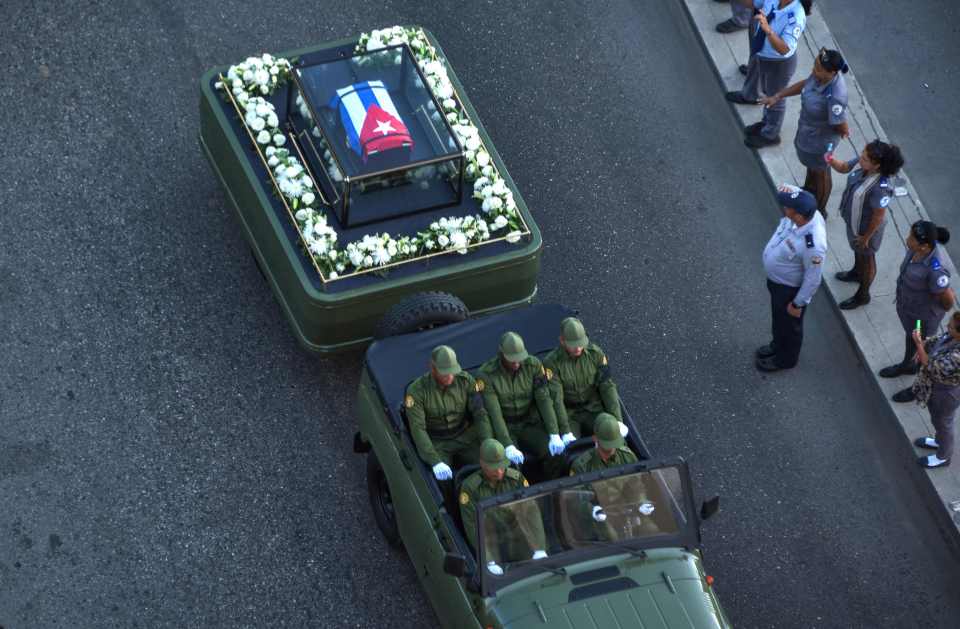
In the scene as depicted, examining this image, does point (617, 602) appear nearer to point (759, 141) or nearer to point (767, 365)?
point (767, 365)

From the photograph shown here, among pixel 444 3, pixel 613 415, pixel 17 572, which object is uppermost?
pixel 444 3

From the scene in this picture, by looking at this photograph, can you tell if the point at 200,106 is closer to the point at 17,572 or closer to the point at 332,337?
the point at 332,337

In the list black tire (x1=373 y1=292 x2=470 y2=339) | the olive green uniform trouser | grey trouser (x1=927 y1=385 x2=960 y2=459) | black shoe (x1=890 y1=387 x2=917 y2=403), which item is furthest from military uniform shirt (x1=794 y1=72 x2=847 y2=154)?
the olive green uniform trouser

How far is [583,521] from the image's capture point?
1038cm

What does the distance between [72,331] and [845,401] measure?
6343 mm

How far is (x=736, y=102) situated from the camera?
15.3 metres

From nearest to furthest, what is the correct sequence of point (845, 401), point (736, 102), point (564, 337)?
point (564, 337) → point (845, 401) → point (736, 102)

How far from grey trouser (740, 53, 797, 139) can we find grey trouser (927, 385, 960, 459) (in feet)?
11.0

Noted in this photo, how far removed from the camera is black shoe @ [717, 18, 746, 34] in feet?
51.3

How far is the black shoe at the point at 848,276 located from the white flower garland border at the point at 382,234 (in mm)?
3107

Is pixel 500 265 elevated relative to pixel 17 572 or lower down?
elevated

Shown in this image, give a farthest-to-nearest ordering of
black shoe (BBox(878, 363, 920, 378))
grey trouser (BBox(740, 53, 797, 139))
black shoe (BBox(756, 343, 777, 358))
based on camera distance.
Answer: grey trouser (BBox(740, 53, 797, 139)) → black shoe (BBox(756, 343, 777, 358)) → black shoe (BBox(878, 363, 920, 378))

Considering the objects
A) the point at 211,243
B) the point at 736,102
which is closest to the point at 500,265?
the point at 211,243

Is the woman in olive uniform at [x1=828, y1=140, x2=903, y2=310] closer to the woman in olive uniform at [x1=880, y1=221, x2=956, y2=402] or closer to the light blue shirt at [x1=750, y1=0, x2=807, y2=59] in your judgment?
the woman in olive uniform at [x1=880, y1=221, x2=956, y2=402]
